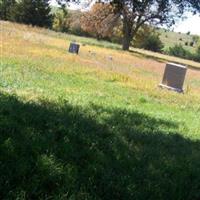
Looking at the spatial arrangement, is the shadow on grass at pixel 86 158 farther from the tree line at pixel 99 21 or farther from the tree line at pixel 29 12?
the tree line at pixel 29 12

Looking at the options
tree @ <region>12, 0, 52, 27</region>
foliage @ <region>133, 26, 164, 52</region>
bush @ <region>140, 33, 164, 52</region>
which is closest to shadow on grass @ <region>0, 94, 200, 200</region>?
tree @ <region>12, 0, 52, 27</region>

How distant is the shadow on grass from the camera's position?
5.75 m

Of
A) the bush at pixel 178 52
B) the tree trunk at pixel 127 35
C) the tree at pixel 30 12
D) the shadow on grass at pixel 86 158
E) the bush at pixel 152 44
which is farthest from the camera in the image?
the bush at pixel 178 52

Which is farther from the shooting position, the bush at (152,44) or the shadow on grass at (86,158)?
the bush at (152,44)

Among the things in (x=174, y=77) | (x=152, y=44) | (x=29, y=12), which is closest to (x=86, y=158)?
(x=174, y=77)

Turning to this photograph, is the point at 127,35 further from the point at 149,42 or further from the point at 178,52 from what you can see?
the point at 178,52

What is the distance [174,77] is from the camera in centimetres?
2292

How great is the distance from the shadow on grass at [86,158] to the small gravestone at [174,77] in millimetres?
12504

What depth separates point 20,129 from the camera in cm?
743

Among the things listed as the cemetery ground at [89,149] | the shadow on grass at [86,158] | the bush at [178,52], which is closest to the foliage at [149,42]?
the bush at [178,52]

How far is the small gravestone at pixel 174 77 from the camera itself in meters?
22.8

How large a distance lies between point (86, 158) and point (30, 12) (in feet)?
208

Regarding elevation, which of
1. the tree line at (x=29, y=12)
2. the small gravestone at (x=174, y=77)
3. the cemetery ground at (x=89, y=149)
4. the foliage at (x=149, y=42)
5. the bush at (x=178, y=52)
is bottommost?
the bush at (x=178, y=52)

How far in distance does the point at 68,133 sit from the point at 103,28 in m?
53.7
